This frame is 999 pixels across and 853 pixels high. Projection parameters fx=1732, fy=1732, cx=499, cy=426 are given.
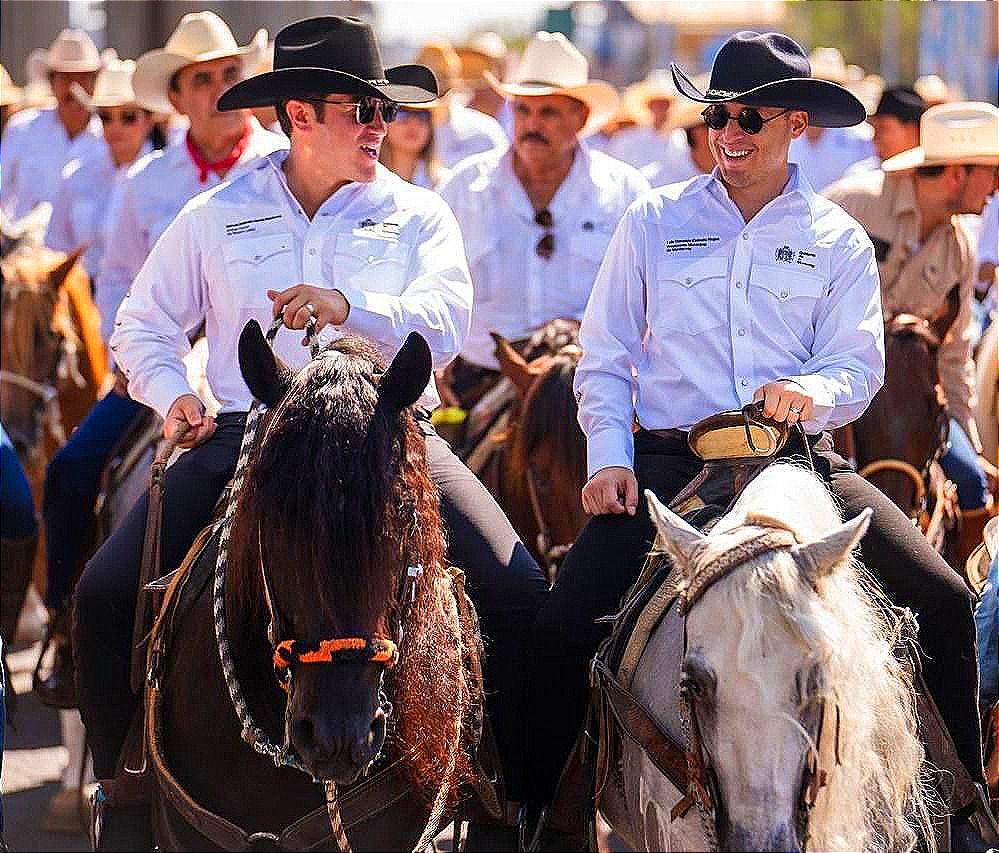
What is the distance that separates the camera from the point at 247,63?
9391 mm

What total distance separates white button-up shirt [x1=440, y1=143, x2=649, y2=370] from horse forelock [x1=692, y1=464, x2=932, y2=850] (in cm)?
405

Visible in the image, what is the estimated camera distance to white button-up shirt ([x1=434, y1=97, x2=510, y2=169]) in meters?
14.3

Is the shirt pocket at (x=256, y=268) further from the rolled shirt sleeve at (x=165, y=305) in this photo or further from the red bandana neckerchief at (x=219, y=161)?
the red bandana neckerchief at (x=219, y=161)

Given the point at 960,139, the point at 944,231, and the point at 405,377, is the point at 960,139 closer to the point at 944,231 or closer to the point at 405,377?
the point at 944,231

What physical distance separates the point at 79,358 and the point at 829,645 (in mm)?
6352

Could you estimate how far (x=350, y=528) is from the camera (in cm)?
383

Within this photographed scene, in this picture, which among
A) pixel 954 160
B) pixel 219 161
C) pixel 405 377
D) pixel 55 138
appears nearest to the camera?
pixel 405 377

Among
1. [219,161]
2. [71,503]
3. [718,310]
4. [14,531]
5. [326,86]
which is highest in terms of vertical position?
[326,86]

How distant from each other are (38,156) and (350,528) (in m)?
11.0

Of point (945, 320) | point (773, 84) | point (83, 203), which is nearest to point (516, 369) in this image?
point (945, 320)

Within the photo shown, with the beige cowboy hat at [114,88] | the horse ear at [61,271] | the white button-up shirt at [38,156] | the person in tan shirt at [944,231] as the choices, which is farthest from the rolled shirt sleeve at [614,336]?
the white button-up shirt at [38,156]

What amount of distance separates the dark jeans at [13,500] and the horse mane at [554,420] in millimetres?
2014

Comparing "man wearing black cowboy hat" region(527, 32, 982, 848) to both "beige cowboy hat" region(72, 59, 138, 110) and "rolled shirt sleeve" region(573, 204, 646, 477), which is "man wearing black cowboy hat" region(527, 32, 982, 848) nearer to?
"rolled shirt sleeve" region(573, 204, 646, 477)

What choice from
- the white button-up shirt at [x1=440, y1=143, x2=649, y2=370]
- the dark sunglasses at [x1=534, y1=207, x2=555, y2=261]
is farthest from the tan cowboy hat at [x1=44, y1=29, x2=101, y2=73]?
the dark sunglasses at [x1=534, y1=207, x2=555, y2=261]
